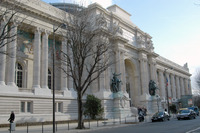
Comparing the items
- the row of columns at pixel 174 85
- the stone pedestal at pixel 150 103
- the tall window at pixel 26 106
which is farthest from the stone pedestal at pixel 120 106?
the row of columns at pixel 174 85

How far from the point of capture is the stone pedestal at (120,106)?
37281 millimetres

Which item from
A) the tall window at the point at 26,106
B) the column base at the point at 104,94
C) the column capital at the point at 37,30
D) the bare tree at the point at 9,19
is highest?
the column capital at the point at 37,30

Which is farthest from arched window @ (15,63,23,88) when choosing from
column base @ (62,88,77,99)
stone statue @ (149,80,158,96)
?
stone statue @ (149,80,158,96)

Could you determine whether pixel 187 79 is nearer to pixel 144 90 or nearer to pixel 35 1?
pixel 144 90

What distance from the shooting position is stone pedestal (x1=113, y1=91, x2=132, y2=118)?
122 feet

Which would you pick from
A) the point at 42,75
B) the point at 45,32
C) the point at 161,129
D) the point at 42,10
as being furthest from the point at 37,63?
the point at 161,129

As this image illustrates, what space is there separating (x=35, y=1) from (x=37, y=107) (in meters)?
16.3

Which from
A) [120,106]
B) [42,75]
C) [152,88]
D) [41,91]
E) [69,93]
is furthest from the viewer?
[152,88]

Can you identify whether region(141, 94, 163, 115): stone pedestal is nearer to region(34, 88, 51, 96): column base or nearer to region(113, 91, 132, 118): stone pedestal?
region(113, 91, 132, 118): stone pedestal

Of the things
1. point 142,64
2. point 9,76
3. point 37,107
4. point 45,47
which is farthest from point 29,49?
point 142,64

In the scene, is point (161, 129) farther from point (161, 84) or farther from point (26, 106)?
point (161, 84)

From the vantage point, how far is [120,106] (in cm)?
3809

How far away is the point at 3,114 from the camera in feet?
81.5

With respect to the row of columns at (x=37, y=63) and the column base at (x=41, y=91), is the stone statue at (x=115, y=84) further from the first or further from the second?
the column base at (x=41, y=91)
